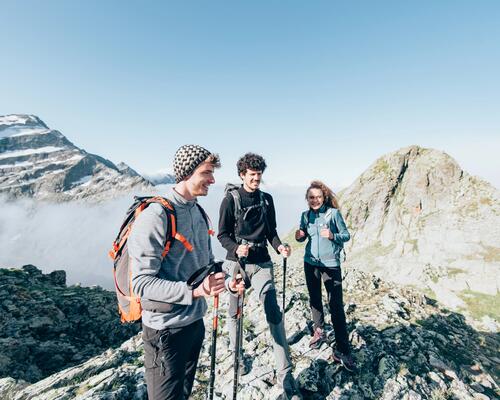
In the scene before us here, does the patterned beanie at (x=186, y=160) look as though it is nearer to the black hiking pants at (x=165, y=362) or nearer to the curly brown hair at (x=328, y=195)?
the black hiking pants at (x=165, y=362)

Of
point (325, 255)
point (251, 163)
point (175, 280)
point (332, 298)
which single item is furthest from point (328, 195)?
point (175, 280)

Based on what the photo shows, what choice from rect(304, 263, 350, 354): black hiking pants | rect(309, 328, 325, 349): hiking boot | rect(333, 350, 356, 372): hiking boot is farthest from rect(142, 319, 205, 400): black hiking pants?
rect(309, 328, 325, 349): hiking boot

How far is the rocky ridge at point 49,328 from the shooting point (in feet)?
35.7

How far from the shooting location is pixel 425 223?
3123 cm

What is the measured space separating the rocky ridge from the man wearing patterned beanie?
1013cm

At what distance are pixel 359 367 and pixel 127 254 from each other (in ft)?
21.7

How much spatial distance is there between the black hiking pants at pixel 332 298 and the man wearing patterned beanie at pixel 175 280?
3.62 metres

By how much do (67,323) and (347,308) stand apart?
43.4ft

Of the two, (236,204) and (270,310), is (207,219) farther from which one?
(270,310)

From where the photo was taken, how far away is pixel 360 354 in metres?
7.42

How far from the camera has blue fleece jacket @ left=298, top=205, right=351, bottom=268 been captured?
6.88 meters

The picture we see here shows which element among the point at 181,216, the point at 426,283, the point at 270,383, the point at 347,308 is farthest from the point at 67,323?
the point at 426,283

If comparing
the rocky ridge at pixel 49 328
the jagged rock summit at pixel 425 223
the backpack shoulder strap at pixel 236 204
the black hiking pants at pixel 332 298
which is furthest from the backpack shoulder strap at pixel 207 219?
the jagged rock summit at pixel 425 223

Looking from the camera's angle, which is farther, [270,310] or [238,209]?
[238,209]
